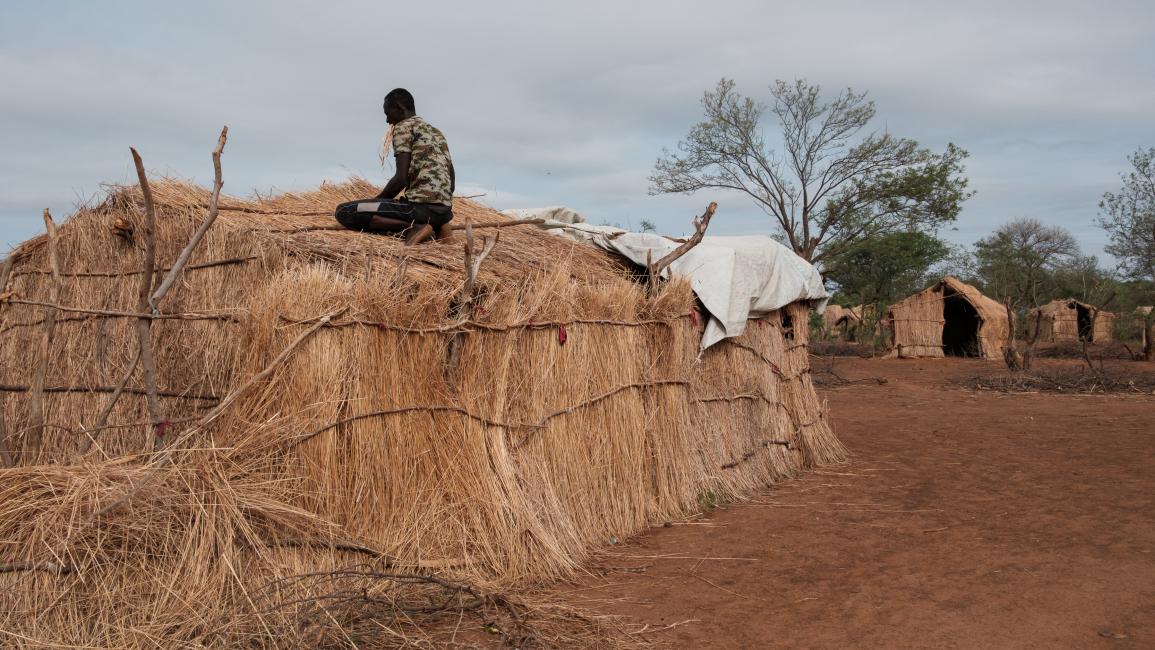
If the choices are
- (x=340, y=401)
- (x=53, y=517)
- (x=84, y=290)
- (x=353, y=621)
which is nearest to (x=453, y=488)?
(x=340, y=401)

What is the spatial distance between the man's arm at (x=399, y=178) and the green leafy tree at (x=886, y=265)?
19249 mm

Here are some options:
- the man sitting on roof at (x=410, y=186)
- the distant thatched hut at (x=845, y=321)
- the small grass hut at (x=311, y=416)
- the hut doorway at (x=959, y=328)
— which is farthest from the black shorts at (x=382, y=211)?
the hut doorway at (x=959, y=328)

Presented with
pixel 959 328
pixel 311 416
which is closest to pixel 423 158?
pixel 311 416

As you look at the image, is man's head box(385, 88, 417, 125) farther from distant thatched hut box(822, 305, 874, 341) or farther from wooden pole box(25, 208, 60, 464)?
distant thatched hut box(822, 305, 874, 341)

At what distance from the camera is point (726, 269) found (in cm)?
638

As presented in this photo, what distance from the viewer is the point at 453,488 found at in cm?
427

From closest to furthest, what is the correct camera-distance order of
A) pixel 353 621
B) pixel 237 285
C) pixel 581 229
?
pixel 353 621 → pixel 237 285 → pixel 581 229

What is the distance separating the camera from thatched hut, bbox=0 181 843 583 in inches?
151

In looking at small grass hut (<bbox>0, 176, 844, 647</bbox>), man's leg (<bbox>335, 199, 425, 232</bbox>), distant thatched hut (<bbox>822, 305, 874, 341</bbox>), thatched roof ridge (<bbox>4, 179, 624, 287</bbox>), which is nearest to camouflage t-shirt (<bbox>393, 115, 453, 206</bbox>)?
man's leg (<bbox>335, 199, 425, 232</bbox>)

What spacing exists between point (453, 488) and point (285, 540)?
93 centimetres

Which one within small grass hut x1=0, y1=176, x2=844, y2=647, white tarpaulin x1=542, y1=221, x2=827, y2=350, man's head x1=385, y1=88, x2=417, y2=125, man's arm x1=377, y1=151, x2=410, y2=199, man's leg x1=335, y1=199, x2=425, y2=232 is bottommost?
small grass hut x1=0, y1=176, x2=844, y2=647

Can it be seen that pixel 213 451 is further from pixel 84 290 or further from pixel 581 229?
pixel 581 229

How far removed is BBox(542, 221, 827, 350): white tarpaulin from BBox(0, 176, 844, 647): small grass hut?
0.18 metres

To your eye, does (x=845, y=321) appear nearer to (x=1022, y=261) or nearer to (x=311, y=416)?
(x=1022, y=261)
